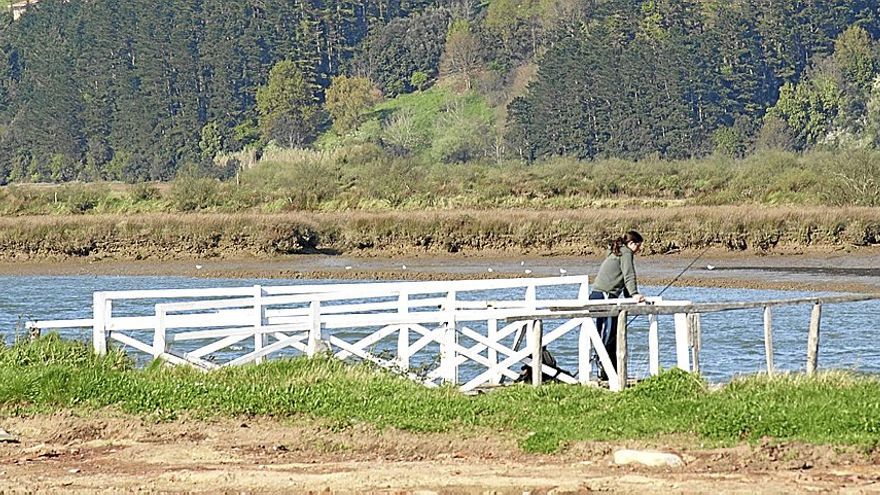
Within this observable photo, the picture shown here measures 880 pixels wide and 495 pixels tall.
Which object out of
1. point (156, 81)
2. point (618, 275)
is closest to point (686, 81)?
point (156, 81)

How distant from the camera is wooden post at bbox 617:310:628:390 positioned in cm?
1473

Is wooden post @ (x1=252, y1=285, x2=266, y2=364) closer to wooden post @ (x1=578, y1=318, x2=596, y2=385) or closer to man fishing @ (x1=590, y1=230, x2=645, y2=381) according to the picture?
wooden post @ (x1=578, y1=318, x2=596, y2=385)

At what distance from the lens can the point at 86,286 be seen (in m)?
38.8

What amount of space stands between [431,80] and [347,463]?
11643cm

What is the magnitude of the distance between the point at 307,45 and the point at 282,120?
13.0 meters

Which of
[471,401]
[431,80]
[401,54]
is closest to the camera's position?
[471,401]

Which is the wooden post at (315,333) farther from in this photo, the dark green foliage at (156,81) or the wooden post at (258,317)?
the dark green foliage at (156,81)

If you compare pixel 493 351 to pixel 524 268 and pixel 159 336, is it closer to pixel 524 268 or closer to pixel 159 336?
pixel 159 336

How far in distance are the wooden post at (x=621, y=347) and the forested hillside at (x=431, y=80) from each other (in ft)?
230

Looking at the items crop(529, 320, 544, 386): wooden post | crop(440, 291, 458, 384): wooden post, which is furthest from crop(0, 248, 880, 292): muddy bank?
crop(529, 320, 544, 386): wooden post

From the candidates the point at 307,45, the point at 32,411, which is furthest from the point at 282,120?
the point at 32,411

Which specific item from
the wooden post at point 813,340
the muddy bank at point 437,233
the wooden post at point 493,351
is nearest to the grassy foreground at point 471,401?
the wooden post at point 813,340

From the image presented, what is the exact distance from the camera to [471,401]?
13.8 metres

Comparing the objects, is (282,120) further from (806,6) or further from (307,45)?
(806,6)
